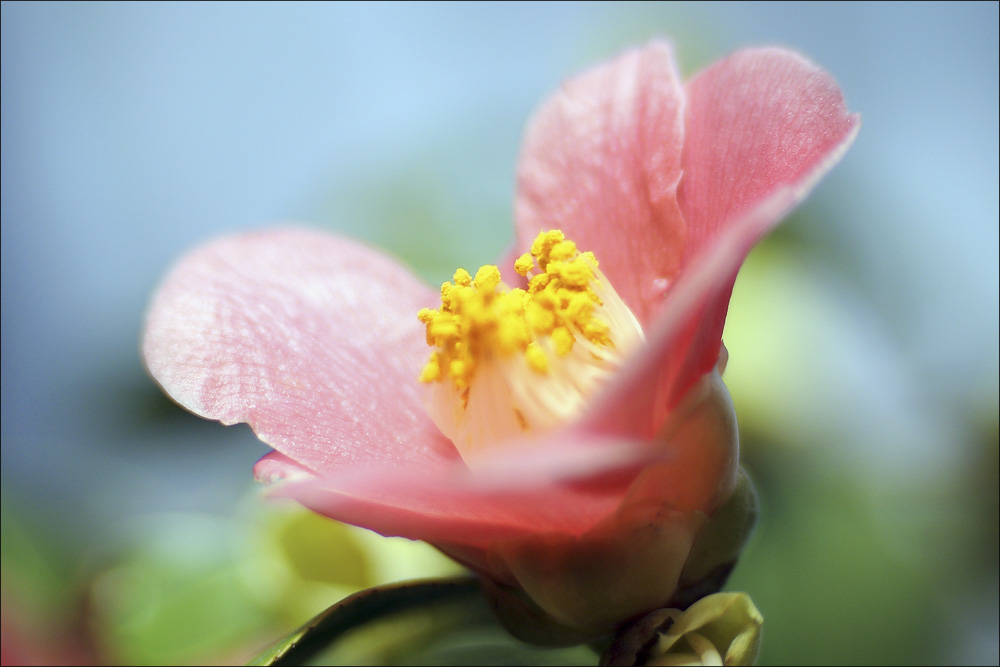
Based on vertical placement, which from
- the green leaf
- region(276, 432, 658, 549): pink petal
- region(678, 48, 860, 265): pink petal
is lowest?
the green leaf

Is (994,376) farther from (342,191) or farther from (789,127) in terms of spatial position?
(342,191)

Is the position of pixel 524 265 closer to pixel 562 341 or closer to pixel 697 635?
pixel 562 341

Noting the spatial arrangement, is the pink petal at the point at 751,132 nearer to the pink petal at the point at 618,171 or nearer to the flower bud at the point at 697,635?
the pink petal at the point at 618,171

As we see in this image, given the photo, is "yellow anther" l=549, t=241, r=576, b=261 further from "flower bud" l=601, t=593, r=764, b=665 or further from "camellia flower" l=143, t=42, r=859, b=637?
"flower bud" l=601, t=593, r=764, b=665

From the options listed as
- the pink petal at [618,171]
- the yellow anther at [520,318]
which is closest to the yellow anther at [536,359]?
the yellow anther at [520,318]

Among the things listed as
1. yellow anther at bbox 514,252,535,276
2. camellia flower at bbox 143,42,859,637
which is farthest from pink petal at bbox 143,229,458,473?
yellow anther at bbox 514,252,535,276

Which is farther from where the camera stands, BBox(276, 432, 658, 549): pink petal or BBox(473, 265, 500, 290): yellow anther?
BBox(473, 265, 500, 290): yellow anther

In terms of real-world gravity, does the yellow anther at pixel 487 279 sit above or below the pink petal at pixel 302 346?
above
